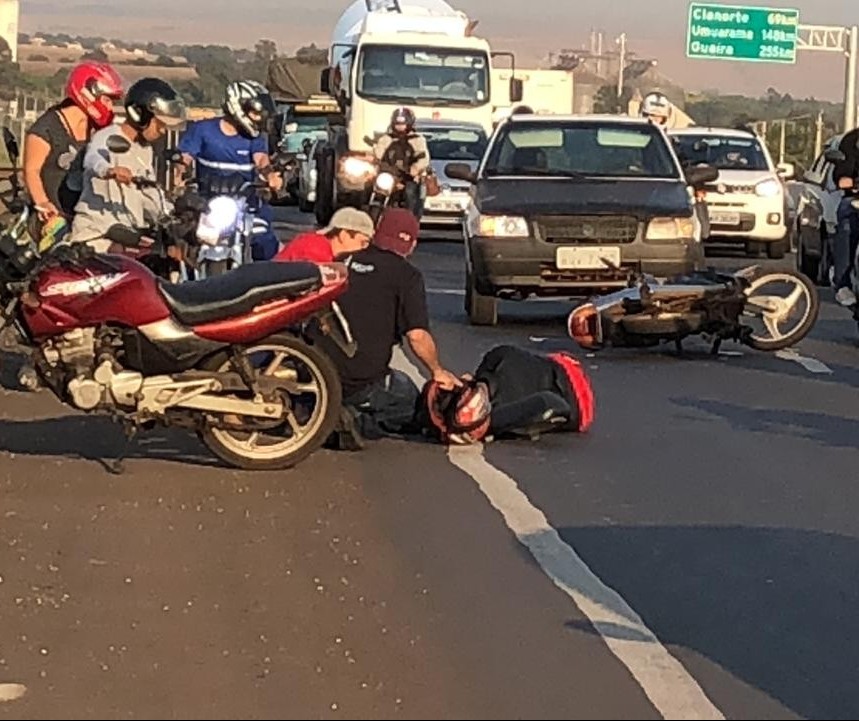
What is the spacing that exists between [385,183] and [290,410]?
12.1 m

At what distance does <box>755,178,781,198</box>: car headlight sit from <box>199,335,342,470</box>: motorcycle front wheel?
17.9 metres

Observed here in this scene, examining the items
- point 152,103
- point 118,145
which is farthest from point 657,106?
point 118,145

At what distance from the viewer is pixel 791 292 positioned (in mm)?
16344

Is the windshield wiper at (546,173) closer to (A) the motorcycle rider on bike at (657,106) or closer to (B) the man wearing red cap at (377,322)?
(B) the man wearing red cap at (377,322)

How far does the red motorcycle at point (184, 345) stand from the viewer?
10.1 m

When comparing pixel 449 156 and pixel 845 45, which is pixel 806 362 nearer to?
pixel 449 156

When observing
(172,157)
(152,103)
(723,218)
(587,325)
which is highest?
(152,103)

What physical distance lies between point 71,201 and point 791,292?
5.82 metres

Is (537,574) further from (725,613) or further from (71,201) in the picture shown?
(71,201)

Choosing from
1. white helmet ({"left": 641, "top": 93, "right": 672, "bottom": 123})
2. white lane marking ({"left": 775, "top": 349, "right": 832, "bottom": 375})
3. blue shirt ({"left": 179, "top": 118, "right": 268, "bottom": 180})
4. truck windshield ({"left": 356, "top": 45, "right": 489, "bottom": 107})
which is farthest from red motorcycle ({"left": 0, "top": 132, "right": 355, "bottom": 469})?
truck windshield ({"left": 356, "top": 45, "right": 489, "bottom": 107})

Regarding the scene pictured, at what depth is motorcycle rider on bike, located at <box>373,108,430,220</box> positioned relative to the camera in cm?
2286

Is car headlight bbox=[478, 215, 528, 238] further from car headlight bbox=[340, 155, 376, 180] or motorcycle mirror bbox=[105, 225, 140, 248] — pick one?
motorcycle mirror bbox=[105, 225, 140, 248]

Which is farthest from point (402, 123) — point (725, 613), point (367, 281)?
point (725, 613)

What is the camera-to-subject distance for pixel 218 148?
1364 centimetres
